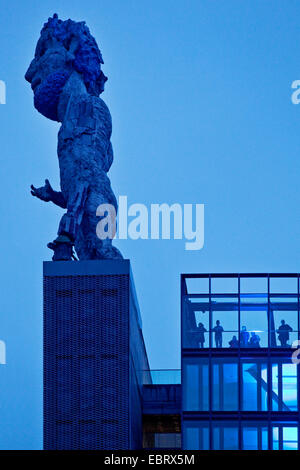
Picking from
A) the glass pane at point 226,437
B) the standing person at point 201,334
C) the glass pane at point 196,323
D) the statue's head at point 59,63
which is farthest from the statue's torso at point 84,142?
the glass pane at point 226,437

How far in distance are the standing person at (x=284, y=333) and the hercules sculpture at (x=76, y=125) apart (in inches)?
243

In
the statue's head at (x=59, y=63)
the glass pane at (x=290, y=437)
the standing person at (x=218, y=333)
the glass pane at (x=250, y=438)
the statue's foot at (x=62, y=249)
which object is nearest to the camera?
the statue's foot at (x=62, y=249)

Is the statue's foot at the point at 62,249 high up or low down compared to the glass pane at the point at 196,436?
up

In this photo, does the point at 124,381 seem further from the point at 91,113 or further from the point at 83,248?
the point at 91,113

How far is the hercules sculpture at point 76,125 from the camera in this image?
233 feet

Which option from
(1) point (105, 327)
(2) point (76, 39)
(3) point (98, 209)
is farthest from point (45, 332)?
(2) point (76, 39)

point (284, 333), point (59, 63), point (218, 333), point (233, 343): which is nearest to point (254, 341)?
point (233, 343)

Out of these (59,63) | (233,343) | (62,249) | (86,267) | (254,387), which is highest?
(59,63)

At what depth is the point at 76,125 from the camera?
74.1 metres

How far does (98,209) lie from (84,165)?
2139 millimetres

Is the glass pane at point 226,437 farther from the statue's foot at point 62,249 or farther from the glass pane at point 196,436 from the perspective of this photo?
the statue's foot at point 62,249

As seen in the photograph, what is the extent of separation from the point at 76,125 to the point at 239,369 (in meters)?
11.4

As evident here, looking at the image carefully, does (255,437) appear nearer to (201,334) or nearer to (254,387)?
(254,387)

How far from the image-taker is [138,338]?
72.9m
